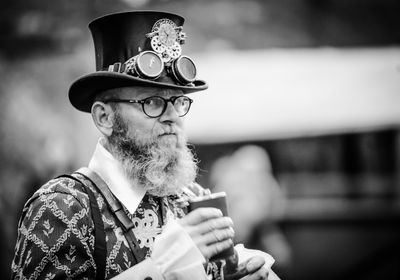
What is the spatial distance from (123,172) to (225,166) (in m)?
3.84

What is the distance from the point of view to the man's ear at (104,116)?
7.62ft

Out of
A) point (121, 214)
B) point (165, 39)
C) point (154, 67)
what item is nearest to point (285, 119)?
point (165, 39)

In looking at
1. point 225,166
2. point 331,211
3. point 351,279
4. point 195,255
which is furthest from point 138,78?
point 351,279

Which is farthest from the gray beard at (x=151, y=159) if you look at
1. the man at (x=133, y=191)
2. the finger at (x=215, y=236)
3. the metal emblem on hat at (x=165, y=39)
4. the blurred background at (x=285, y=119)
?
the blurred background at (x=285, y=119)

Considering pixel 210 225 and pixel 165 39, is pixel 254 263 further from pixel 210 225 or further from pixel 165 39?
pixel 165 39

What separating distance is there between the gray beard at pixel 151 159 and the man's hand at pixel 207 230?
41cm

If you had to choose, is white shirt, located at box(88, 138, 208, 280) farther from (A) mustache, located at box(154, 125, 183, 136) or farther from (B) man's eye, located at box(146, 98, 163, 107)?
(B) man's eye, located at box(146, 98, 163, 107)

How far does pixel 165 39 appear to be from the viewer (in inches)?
91.2

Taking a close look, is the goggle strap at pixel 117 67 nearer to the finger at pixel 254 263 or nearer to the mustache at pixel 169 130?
the mustache at pixel 169 130

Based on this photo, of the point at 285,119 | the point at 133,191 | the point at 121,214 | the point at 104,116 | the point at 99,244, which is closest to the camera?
the point at 99,244

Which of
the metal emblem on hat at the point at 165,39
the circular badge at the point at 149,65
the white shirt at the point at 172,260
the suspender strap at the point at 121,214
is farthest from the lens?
the metal emblem on hat at the point at 165,39

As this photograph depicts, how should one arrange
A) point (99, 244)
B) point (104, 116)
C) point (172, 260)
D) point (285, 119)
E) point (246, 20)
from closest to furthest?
point (172, 260), point (99, 244), point (104, 116), point (285, 119), point (246, 20)

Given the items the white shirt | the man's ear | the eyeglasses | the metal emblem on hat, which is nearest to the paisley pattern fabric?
the white shirt

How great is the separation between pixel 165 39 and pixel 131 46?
0.16 meters
